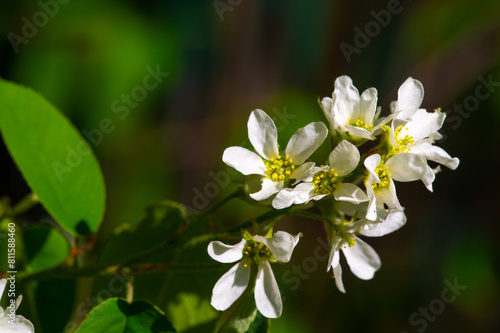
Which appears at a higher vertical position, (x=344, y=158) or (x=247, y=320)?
(x=344, y=158)

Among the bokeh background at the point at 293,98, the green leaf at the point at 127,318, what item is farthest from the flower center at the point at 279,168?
the bokeh background at the point at 293,98

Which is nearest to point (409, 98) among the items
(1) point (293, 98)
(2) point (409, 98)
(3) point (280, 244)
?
(2) point (409, 98)

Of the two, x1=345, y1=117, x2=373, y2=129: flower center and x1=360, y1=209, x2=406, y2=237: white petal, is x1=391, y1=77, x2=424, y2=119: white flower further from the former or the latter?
x1=360, y1=209, x2=406, y2=237: white petal

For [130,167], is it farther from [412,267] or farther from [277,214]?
[277,214]

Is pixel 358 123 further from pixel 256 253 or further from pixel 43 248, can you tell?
pixel 43 248

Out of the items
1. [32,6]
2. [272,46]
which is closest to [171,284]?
[32,6]

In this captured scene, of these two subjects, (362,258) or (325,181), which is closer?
(325,181)

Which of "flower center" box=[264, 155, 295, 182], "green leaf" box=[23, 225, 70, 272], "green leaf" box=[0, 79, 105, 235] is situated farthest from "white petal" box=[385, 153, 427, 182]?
"green leaf" box=[23, 225, 70, 272]
